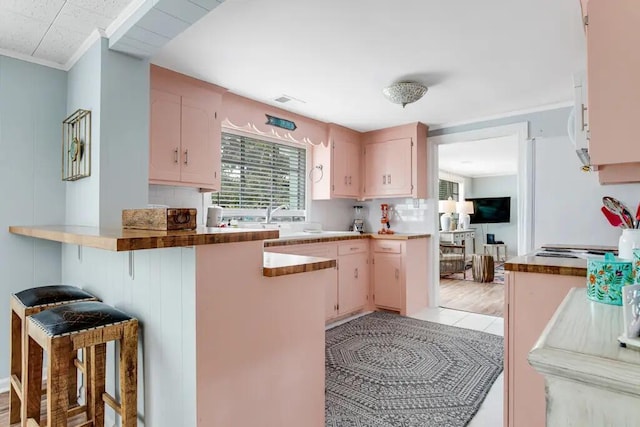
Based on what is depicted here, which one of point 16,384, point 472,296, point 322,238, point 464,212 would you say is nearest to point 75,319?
point 16,384

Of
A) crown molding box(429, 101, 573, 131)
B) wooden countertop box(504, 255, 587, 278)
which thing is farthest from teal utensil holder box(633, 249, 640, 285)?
crown molding box(429, 101, 573, 131)

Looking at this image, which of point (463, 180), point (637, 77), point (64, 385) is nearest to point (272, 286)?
point (64, 385)

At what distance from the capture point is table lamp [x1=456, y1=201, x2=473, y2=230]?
26.1ft

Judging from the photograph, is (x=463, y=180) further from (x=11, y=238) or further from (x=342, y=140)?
(x=11, y=238)

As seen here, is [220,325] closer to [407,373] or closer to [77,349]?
[77,349]

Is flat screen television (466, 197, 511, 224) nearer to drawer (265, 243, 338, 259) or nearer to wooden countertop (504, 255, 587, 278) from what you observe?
drawer (265, 243, 338, 259)

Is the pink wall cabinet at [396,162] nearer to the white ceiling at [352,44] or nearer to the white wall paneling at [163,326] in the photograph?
the white ceiling at [352,44]

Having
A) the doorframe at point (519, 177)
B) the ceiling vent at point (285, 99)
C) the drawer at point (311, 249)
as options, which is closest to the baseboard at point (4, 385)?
the drawer at point (311, 249)

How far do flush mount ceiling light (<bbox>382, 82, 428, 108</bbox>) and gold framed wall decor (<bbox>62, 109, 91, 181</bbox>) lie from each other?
6.98 ft

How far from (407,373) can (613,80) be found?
6.97 ft

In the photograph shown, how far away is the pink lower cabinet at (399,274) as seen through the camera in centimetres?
382

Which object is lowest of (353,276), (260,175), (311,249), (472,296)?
(472,296)

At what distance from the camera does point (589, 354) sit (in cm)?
65

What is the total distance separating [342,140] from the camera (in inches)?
166
